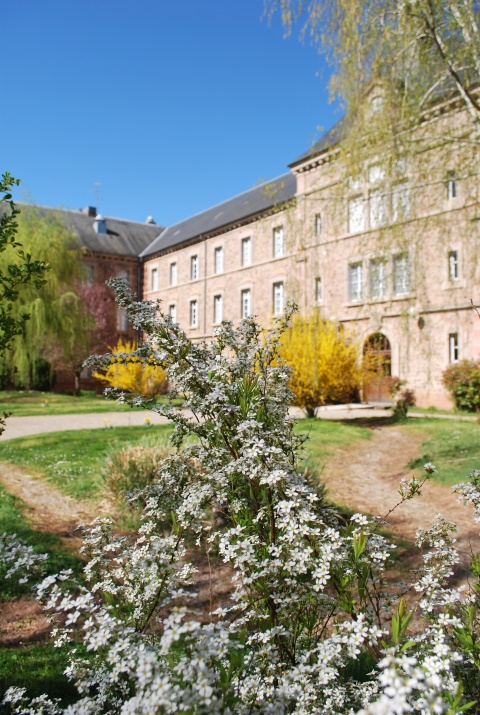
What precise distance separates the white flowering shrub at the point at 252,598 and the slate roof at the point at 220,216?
2216 centimetres

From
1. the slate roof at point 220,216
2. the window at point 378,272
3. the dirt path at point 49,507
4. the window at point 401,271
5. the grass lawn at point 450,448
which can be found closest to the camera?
the dirt path at point 49,507

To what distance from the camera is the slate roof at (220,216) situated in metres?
26.3

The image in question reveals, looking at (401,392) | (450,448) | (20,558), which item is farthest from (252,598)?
(401,392)

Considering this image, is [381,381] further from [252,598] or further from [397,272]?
[252,598]

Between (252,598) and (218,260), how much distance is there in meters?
28.8

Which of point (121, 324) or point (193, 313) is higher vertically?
point (193, 313)

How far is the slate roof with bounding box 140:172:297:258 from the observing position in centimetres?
2628

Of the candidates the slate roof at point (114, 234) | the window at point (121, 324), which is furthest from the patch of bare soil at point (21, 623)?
the slate roof at point (114, 234)

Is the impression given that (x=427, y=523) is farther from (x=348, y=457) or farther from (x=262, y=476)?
(x=262, y=476)

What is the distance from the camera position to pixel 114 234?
37125 mm

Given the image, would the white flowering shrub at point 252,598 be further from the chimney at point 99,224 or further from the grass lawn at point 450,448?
the chimney at point 99,224

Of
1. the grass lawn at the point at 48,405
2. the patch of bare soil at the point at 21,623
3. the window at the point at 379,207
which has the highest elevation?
the window at the point at 379,207

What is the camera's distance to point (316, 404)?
1529cm

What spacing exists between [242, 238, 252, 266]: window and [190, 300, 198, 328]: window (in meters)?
5.06
